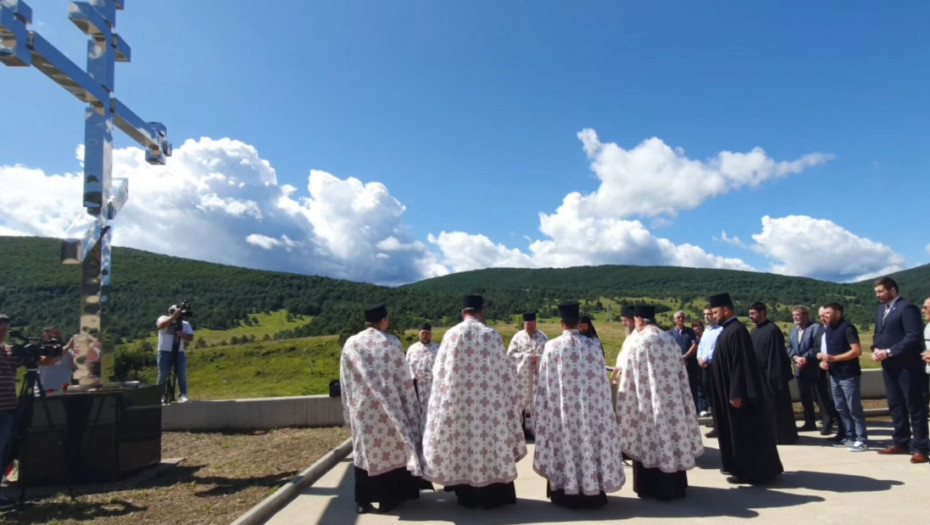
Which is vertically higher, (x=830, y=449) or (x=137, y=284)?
(x=137, y=284)

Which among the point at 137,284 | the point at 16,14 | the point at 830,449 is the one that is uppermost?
the point at 137,284

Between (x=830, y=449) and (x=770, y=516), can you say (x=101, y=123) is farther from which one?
(x=830, y=449)

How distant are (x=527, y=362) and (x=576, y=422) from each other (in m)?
2.91

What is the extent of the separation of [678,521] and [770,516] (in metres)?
0.80

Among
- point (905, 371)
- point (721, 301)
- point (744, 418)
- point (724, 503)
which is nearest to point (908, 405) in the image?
point (905, 371)

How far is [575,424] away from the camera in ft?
17.6

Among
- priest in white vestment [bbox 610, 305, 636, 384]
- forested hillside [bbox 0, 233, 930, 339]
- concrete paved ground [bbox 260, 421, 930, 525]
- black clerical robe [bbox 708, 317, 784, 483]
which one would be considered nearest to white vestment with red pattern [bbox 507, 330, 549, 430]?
priest in white vestment [bbox 610, 305, 636, 384]

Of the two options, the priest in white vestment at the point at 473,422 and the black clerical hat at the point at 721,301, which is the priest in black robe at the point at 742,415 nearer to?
the black clerical hat at the point at 721,301

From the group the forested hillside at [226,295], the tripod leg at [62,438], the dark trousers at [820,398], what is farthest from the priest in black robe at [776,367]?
the forested hillside at [226,295]

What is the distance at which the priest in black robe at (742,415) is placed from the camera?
6.04m

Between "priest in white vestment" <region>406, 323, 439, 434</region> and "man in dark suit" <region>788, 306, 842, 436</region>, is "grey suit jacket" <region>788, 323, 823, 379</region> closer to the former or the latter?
"man in dark suit" <region>788, 306, 842, 436</region>

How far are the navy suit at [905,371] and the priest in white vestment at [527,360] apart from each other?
410 cm

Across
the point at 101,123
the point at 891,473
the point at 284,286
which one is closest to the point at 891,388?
the point at 891,473

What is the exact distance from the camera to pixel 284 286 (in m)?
71.1
